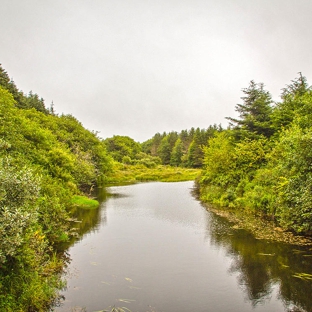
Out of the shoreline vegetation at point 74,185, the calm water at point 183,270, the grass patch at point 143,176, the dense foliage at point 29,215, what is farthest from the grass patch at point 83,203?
the grass patch at point 143,176

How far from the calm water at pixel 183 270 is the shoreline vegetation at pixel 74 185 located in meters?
1.78

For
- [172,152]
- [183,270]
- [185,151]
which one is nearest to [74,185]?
[183,270]

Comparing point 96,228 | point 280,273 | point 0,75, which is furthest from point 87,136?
point 280,273

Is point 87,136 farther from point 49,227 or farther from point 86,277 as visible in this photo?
point 86,277

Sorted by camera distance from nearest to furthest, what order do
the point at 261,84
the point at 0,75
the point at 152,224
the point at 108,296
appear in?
the point at 108,296, the point at 152,224, the point at 261,84, the point at 0,75

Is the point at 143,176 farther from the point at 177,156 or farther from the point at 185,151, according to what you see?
the point at 185,151

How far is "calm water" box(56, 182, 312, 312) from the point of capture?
533 inches

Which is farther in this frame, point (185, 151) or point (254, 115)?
point (185, 151)

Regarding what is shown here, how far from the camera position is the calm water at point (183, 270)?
13.5m

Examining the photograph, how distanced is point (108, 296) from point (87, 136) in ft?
183

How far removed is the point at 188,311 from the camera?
1286cm

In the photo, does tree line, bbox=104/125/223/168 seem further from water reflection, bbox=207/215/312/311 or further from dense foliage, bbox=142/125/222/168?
water reflection, bbox=207/215/312/311

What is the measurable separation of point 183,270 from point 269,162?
21.4 metres

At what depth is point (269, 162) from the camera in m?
33.3
